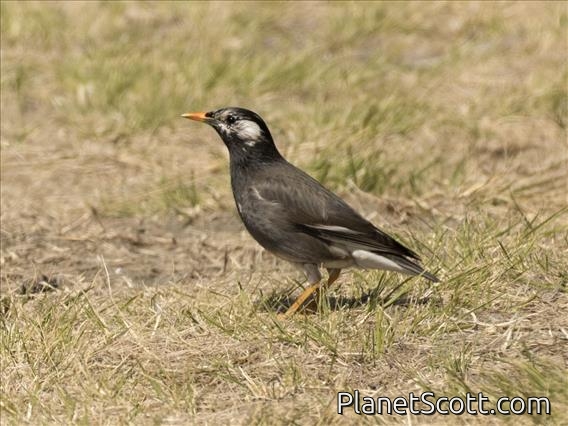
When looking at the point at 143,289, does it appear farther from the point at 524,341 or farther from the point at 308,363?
the point at 524,341

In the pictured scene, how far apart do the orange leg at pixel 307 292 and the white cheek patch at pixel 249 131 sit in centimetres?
91

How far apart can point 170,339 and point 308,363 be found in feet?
2.56

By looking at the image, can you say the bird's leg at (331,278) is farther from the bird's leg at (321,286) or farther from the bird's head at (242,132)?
the bird's head at (242,132)

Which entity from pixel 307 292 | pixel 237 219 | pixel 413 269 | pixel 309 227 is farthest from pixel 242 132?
pixel 237 219

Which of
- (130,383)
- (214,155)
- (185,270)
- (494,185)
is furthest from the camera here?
(214,155)

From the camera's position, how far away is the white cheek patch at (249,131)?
779cm

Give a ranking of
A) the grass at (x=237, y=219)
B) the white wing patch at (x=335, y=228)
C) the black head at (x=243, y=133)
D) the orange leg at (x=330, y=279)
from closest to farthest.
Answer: the grass at (x=237, y=219) < the white wing patch at (x=335, y=228) < the orange leg at (x=330, y=279) < the black head at (x=243, y=133)

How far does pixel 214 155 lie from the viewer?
10.6 m

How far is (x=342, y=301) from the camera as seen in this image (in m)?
7.19

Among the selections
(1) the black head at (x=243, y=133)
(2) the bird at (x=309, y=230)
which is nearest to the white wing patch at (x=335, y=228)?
(2) the bird at (x=309, y=230)

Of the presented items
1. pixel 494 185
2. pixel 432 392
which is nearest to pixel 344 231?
pixel 432 392

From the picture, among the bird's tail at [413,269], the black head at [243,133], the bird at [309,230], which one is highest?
the black head at [243,133]

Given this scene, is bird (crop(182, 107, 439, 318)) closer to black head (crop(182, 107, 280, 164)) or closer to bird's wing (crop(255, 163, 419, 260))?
bird's wing (crop(255, 163, 419, 260))

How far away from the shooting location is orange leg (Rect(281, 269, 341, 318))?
7.02 meters
